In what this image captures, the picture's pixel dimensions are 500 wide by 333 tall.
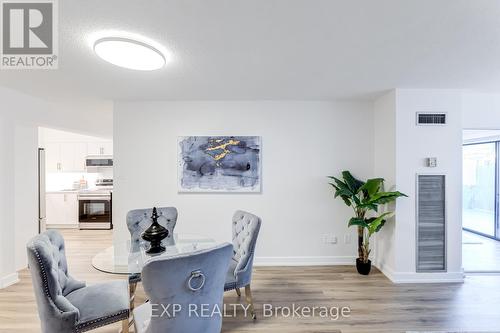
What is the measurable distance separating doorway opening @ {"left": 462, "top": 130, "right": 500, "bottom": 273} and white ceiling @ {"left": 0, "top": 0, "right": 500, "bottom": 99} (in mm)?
2735

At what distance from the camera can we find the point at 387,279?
3121 millimetres

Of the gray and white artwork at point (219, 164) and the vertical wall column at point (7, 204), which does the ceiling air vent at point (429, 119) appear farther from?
the vertical wall column at point (7, 204)

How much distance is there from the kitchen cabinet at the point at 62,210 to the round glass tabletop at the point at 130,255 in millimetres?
4291

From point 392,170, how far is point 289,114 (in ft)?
5.37

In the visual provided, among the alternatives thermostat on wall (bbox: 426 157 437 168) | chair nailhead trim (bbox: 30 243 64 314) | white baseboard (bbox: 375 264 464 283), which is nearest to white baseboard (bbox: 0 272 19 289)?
chair nailhead trim (bbox: 30 243 64 314)

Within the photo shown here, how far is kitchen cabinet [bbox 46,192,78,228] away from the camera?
5.62 m

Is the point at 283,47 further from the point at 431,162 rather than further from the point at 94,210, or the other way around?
the point at 94,210

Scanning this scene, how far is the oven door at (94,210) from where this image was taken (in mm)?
5516

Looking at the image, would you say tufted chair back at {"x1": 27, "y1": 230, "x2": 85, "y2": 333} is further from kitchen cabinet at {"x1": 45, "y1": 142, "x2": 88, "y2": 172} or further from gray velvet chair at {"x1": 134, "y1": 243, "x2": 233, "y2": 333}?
kitchen cabinet at {"x1": 45, "y1": 142, "x2": 88, "y2": 172}

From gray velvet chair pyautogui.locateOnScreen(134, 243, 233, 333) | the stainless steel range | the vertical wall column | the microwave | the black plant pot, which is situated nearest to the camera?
gray velvet chair pyautogui.locateOnScreen(134, 243, 233, 333)

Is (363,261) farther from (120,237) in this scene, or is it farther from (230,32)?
(120,237)

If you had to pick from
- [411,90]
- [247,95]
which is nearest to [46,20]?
[247,95]

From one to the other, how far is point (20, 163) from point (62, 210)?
9.29ft

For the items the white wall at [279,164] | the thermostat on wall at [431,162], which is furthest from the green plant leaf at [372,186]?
the thermostat on wall at [431,162]
